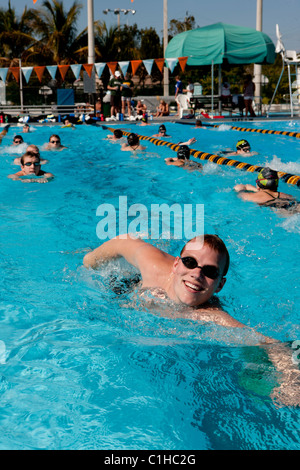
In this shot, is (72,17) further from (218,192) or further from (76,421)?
(76,421)

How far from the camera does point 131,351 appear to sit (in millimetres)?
3016

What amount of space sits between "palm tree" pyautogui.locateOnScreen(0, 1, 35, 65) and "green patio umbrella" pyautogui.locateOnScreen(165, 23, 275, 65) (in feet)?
48.8

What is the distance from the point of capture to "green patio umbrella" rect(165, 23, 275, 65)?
68.2ft

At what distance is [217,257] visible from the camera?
2.87 meters

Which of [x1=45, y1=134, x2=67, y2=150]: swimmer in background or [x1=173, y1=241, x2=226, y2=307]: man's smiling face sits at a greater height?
[x1=45, y1=134, x2=67, y2=150]: swimmer in background

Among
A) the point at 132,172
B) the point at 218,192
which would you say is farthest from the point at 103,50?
the point at 218,192

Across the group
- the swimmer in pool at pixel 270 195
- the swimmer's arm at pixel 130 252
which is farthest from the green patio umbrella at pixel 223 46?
the swimmer's arm at pixel 130 252

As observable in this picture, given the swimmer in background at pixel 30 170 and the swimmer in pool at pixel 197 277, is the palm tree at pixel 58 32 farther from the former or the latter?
the swimmer in pool at pixel 197 277

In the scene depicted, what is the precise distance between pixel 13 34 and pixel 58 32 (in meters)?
2.94

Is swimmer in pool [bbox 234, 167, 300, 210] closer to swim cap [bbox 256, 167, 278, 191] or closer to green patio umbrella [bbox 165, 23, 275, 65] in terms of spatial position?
swim cap [bbox 256, 167, 278, 191]

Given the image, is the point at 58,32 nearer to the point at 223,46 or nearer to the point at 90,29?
the point at 90,29

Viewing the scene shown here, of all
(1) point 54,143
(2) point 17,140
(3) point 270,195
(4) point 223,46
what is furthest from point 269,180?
(4) point 223,46

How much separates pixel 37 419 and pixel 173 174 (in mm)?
7845

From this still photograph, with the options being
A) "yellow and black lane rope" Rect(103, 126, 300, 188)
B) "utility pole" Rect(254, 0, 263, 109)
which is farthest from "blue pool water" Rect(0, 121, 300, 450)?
"utility pole" Rect(254, 0, 263, 109)
